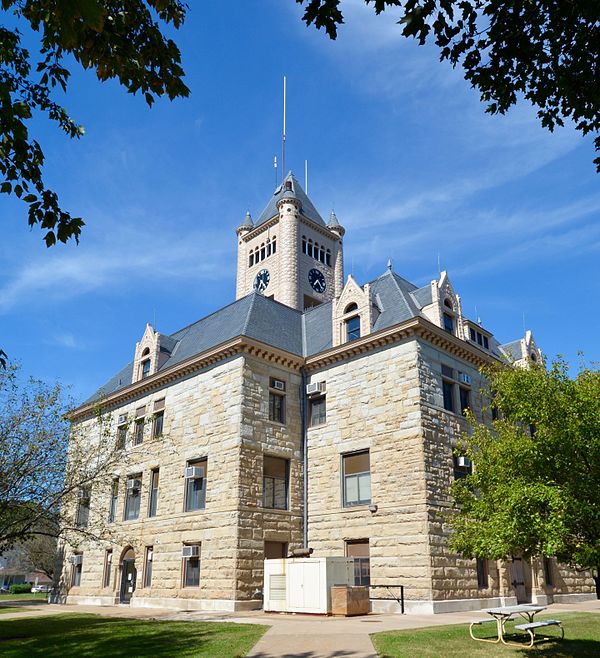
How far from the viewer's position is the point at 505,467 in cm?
1470

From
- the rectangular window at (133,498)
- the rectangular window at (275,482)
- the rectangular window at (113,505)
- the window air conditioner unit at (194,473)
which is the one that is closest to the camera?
the rectangular window at (275,482)

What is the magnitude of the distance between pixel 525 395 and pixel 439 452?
9.04 m

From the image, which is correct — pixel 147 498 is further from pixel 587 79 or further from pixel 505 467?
pixel 587 79

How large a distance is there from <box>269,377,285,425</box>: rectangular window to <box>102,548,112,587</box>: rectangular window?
11.0 meters

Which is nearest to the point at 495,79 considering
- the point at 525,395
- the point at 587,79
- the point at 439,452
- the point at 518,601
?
the point at 587,79

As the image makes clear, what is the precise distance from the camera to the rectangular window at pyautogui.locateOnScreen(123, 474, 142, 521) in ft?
94.5

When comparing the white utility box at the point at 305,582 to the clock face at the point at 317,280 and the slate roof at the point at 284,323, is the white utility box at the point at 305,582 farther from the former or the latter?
the clock face at the point at 317,280

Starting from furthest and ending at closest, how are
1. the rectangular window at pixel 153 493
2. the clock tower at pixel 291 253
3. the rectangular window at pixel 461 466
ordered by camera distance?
1. the clock tower at pixel 291 253
2. the rectangular window at pixel 153 493
3. the rectangular window at pixel 461 466

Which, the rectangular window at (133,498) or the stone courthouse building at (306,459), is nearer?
the stone courthouse building at (306,459)

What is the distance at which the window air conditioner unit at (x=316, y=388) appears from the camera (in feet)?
87.6

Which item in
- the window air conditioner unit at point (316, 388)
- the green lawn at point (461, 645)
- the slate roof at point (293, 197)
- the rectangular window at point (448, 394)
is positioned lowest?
the green lawn at point (461, 645)

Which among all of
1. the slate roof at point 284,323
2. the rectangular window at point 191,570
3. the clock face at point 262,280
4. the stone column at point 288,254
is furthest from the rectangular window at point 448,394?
the clock face at point 262,280

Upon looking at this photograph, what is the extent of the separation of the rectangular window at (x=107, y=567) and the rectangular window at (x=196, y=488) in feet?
21.9

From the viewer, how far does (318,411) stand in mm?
27141
